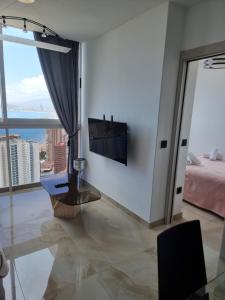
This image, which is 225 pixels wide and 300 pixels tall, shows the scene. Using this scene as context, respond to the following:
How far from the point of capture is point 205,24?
7.44 ft

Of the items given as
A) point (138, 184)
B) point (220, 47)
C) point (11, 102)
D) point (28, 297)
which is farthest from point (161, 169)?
point (11, 102)

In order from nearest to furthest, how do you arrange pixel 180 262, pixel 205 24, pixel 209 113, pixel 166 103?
1. pixel 180 262
2. pixel 205 24
3. pixel 166 103
4. pixel 209 113

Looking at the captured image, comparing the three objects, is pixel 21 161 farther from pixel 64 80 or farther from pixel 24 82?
pixel 64 80

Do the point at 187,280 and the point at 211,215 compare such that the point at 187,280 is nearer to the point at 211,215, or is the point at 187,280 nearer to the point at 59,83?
the point at 211,215

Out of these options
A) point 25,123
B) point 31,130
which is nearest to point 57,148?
point 31,130

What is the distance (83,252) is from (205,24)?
2714 millimetres

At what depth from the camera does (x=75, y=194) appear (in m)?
2.93

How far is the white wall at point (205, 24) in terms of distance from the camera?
83.9 inches

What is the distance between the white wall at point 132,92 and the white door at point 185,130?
1.31ft

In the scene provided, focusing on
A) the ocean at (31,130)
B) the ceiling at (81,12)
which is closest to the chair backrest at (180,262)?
the ceiling at (81,12)

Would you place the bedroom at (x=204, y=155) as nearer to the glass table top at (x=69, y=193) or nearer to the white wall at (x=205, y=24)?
the white wall at (x=205, y=24)

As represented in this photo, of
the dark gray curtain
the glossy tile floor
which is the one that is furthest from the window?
the glossy tile floor

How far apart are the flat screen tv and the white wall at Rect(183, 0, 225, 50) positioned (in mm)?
1242

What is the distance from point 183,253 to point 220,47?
196 centimetres
